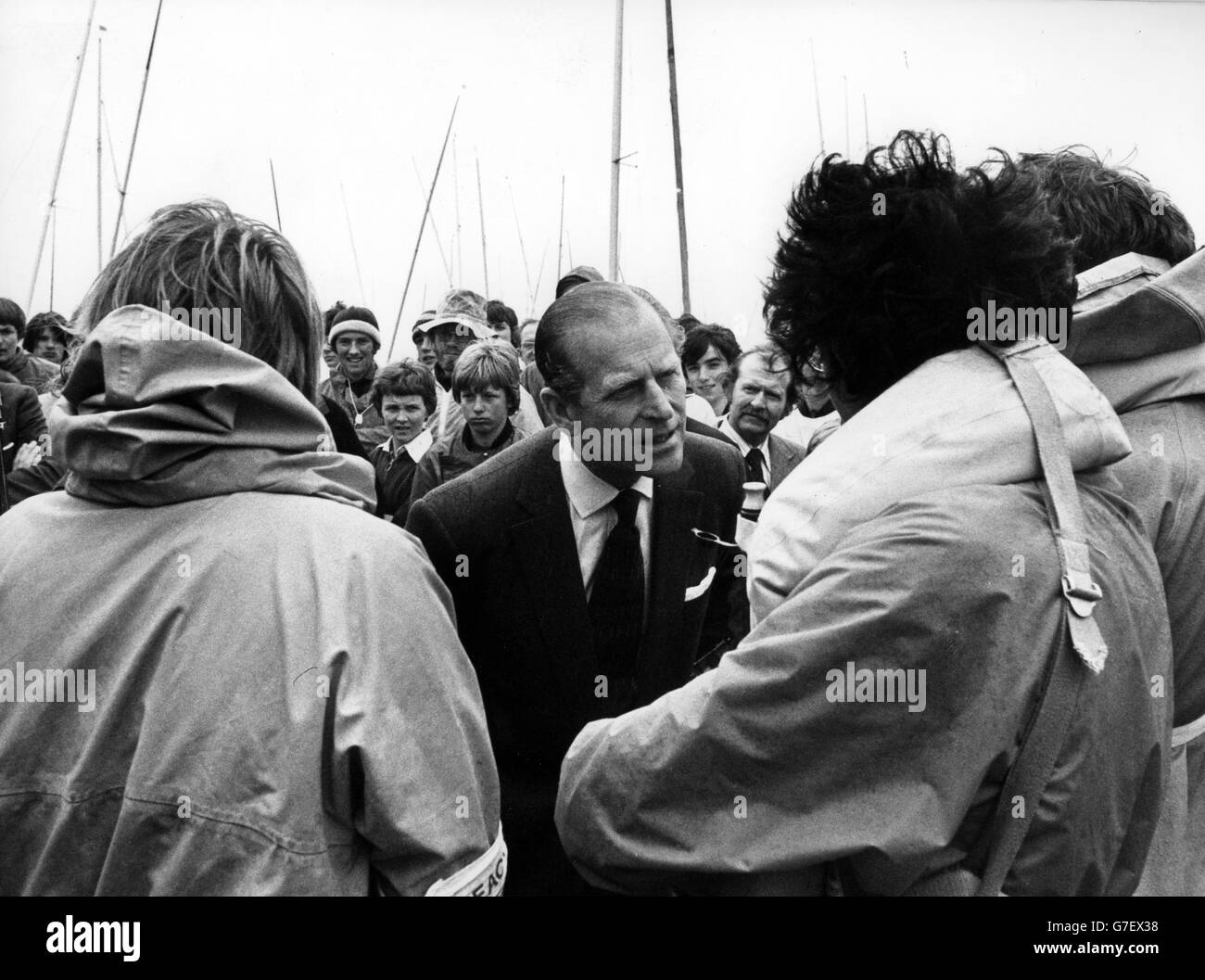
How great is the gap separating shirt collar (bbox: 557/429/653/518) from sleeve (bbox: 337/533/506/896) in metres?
1.24

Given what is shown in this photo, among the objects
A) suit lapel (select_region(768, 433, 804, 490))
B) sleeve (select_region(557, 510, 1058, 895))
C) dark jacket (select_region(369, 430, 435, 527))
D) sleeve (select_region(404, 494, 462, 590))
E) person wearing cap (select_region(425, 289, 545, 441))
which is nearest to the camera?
sleeve (select_region(557, 510, 1058, 895))

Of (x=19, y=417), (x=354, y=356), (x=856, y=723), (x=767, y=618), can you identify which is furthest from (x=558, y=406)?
(x=354, y=356)

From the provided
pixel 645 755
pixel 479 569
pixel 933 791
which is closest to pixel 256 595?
pixel 645 755

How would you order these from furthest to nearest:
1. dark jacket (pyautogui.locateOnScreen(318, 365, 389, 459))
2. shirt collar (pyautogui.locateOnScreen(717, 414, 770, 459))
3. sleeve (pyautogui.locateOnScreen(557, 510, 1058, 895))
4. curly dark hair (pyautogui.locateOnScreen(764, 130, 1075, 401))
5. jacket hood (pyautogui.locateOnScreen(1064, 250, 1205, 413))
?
dark jacket (pyautogui.locateOnScreen(318, 365, 389, 459)), shirt collar (pyautogui.locateOnScreen(717, 414, 770, 459)), jacket hood (pyautogui.locateOnScreen(1064, 250, 1205, 413)), curly dark hair (pyautogui.locateOnScreen(764, 130, 1075, 401)), sleeve (pyautogui.locateOnScreen(557, 510, 1058, 895))

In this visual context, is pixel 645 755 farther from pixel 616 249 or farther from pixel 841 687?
pixel 616 249

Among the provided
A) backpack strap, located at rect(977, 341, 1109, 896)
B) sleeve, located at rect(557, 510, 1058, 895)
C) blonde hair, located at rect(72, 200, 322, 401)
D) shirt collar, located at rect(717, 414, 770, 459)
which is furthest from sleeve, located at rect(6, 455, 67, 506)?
backpack strap, located at rect(977, 341, 1109, 896)

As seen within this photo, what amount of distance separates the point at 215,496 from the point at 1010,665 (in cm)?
111

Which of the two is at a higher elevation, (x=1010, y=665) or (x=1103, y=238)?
(x=1103, y=238)

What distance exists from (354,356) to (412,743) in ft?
20.1

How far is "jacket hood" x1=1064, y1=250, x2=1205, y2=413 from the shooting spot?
214 cm

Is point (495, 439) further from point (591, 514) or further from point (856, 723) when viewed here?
point (856, 723)

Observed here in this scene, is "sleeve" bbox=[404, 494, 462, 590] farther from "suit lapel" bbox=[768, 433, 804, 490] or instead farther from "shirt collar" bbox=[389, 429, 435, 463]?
"shirt collar" bbox=[389, 429, 435, 463]

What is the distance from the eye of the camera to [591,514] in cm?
322
